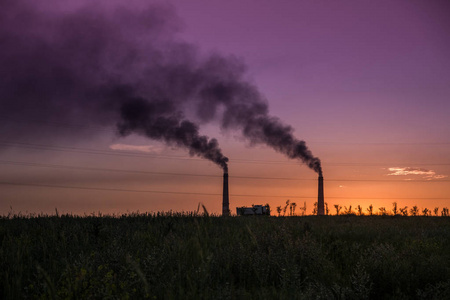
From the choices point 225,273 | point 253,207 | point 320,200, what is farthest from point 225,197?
point 225,273

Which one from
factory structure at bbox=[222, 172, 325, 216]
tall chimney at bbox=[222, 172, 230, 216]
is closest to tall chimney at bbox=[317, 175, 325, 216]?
factory structure at bbox=[222, 172, 325, 216]

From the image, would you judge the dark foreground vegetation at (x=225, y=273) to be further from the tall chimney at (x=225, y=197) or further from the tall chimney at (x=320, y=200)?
the tall chimney at (x=225, y=197)

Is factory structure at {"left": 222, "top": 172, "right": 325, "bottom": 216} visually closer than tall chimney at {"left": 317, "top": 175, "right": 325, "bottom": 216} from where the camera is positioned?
Yes

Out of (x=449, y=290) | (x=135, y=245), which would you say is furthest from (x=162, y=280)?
(x=449, y=290)

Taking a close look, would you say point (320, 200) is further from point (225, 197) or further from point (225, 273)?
point (225, 273)

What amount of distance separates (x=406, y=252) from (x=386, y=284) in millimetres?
2195

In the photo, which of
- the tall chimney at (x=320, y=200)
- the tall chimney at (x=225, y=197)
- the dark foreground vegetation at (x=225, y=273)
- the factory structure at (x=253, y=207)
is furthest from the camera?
the tall chimney at (x=225, y=197)

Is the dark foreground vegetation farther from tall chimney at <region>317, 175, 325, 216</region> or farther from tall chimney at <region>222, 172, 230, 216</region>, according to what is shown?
tall chimney at <region>222, 172, 230, 216</region>

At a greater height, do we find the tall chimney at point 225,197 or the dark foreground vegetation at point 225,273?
the tall chimney at point 225,197

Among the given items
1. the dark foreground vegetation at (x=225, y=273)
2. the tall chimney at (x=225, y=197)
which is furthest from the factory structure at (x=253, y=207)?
the dark foreground vegetation at (x=225, y=273)

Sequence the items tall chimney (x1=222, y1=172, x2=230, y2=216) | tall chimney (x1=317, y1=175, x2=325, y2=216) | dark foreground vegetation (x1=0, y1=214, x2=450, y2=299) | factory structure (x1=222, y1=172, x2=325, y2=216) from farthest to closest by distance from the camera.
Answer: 1. tall chimney (x1=222, y1=172, x2=230, y2=216)
2. tall chimney (x1=317, y1=175, x2=325, y2=216)
3. factory structure (x1=222, y1=172, x2=325, y2=216)
4. dark foreground vegetation (x1=0, y1=214, x2=450, y2=299)

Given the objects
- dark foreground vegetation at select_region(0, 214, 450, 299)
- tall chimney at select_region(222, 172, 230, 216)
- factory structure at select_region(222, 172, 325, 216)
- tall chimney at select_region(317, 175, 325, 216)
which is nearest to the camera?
dark foreground vegetation at select_region(0, 214, 450, 299)

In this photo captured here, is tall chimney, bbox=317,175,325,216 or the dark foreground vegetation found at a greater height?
tall chimney, bbox=317,175,325,216

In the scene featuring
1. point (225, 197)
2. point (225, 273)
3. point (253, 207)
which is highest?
point (225, 197)
